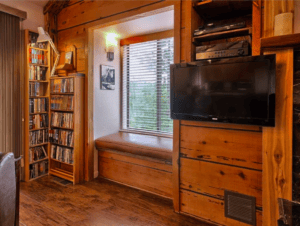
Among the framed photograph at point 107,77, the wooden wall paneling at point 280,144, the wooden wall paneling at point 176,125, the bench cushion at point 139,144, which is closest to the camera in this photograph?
the wooden wall paneling at point 280,144

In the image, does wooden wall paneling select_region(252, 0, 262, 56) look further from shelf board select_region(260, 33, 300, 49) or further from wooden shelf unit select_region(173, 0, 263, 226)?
shelf board select_region(260, 33, 300, 49)

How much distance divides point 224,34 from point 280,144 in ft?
3.72

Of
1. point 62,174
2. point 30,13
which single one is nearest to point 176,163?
point 62,174

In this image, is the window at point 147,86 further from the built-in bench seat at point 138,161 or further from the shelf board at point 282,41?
the shelf board at point 282,41

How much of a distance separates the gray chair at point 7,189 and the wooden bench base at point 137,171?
1787mm

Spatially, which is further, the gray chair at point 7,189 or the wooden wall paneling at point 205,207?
the wooden wall paneling at point 205,207

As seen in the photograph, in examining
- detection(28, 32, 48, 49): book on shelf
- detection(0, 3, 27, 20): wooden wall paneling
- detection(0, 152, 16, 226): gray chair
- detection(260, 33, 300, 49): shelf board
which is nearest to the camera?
detection(0, 152, 16, 226): gray chair

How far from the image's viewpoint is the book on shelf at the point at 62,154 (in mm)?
3398

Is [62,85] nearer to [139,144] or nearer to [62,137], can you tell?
[62,137]

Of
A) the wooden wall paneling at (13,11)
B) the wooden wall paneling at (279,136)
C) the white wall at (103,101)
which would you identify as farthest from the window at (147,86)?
the wooden wall paneling at (279,136)

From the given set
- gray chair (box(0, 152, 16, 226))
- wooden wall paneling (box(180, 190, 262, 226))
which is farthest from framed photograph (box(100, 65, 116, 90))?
gray chair (box(0, 152, 16, 226))

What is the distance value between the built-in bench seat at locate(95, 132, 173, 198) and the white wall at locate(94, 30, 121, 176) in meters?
0.18

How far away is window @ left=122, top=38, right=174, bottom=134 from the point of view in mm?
3516

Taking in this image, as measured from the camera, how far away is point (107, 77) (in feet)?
A: 12.0
